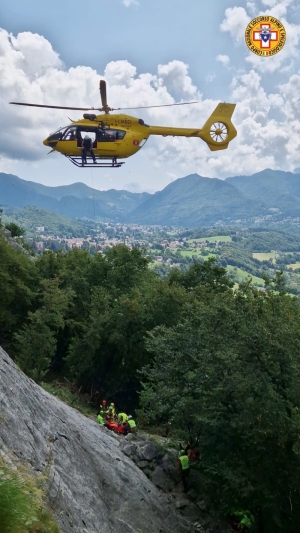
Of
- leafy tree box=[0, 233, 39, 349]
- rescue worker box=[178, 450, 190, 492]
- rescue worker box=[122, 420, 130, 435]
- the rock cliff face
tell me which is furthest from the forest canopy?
the rock cliff face

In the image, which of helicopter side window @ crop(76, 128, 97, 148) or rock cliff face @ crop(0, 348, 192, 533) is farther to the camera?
helicopter side window @ crop(76, 128, 97, 148)

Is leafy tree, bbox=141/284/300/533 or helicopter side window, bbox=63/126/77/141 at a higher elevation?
helicopter side window, bbox=63/126/77/141

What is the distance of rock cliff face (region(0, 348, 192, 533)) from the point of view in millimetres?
10445

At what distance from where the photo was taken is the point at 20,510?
5.62m

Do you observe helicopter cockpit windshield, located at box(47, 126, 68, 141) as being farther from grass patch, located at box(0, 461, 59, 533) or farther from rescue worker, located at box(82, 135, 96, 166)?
grass patch, located at box(0, 461, 59, 533)

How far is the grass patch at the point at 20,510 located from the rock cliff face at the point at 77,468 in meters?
2.26

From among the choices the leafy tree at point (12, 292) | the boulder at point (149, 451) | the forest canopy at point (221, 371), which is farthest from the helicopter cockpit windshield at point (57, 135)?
the boulder at point (149, 451)

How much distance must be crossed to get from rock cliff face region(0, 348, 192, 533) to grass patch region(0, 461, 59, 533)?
226cm

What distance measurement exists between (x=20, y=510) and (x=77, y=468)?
8.48 meters

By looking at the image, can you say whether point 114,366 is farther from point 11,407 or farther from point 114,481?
point 11,407

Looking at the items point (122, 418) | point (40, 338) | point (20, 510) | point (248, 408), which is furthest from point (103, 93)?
point (20, 510)

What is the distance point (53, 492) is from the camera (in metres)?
9.59

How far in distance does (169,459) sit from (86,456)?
22.3 ft

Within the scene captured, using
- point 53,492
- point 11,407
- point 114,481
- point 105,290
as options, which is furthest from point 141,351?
point 53,492
